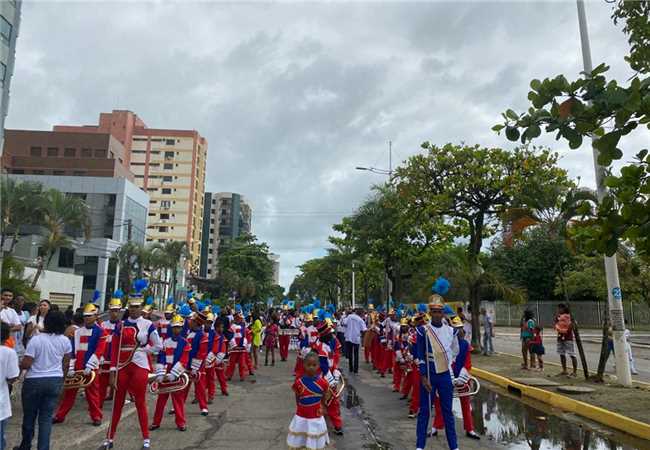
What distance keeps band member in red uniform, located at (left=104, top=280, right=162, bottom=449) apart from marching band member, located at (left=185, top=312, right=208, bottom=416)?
110cm

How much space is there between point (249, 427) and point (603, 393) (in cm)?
725

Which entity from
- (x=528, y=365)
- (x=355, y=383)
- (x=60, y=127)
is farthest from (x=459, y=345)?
(x=60, y=127)

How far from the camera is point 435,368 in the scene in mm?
6551

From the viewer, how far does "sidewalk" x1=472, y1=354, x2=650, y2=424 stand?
→ 342 inches

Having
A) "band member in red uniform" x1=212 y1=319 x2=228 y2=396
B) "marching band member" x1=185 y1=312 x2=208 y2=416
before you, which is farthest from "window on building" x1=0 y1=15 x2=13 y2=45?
"marching band member" x1=185 y1=312 x2=208 y2=416

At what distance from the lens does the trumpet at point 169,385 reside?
290 inches

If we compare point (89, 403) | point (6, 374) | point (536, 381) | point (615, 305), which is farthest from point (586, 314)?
point (6, 374)

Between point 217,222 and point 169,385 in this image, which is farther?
point 217,222

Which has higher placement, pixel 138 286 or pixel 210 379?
pixel 138 286

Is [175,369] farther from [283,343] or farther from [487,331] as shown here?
[487,331]

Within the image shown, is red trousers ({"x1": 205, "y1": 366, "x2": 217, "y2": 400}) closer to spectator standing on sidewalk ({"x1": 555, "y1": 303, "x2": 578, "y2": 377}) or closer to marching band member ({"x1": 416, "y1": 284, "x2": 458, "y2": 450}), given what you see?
marching band member ({"x1": 416, "y1": 284, "x2": 458, "y2": 450})

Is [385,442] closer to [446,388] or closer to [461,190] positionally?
[446,388]

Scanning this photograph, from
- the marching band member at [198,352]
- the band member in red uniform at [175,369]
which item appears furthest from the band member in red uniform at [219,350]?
the band member in red uniform at [175,369]

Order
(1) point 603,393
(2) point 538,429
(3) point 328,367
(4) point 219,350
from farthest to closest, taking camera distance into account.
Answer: (1) point 603,393 → (4) point 219,350 → (2) point 538,429 → (3) point 328,367
